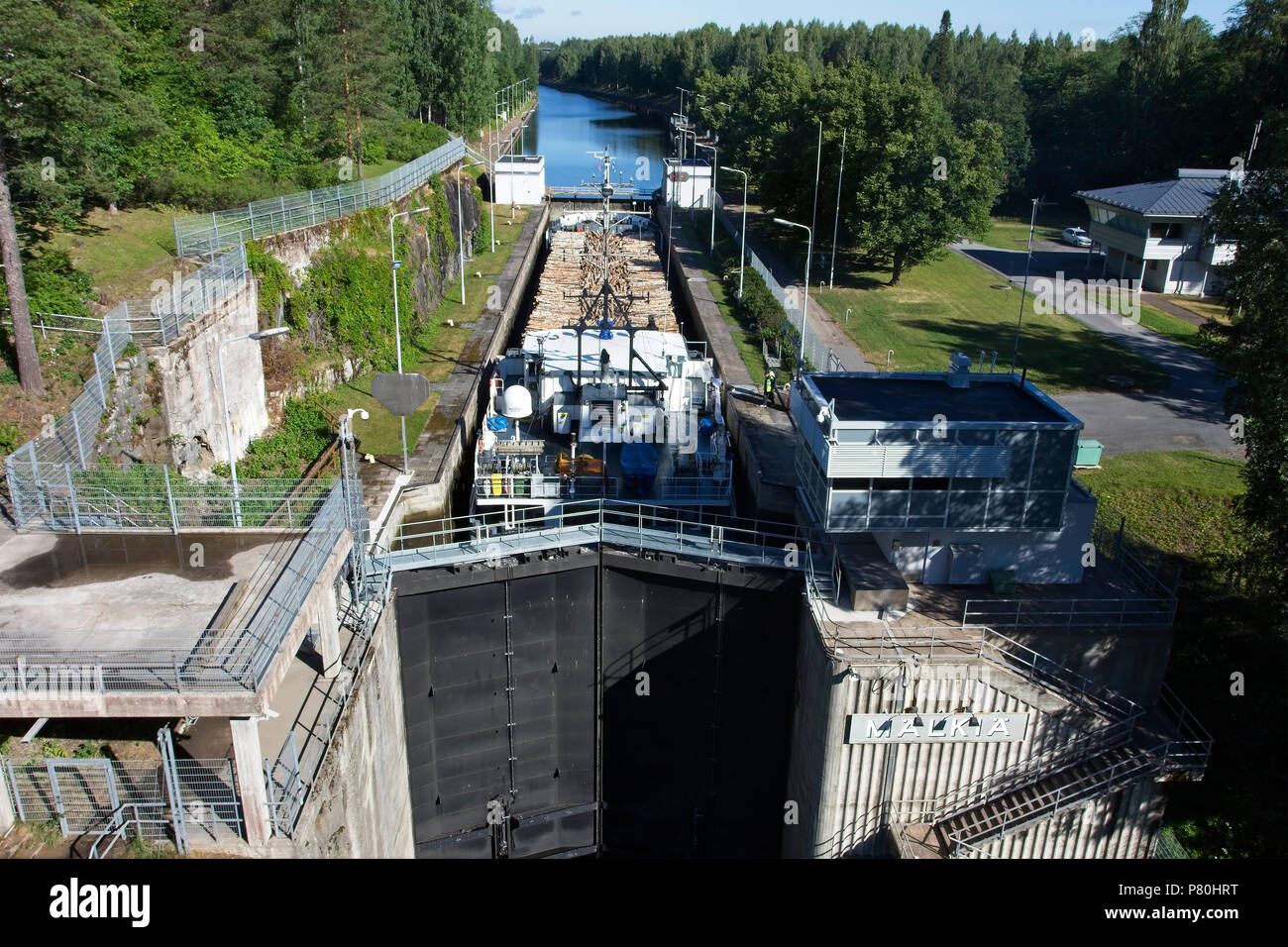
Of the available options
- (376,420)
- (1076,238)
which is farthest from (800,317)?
(1076,238)

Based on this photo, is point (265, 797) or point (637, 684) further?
point (637, 684)

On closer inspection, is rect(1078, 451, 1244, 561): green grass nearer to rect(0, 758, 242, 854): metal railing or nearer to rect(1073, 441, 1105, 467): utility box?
rect(1073, 441, 1105, 467): utility box

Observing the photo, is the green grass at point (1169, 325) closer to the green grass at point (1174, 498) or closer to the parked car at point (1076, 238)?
the green grass at point (1174, 498)

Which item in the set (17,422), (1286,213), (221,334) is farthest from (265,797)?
(1286,213)

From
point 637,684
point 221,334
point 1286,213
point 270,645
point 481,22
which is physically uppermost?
point 481,22
